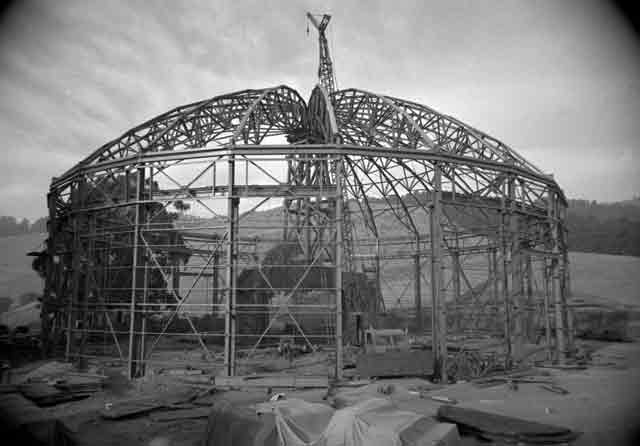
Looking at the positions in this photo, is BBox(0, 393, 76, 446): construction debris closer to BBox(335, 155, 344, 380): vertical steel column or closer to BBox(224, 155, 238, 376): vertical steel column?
BBox(224, 155, 238, 376): vertical steel column

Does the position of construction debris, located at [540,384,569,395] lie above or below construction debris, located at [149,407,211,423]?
below

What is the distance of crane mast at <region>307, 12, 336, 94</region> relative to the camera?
1293 inches

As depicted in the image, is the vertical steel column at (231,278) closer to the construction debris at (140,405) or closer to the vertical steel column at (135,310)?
the construction debris at (140,405)

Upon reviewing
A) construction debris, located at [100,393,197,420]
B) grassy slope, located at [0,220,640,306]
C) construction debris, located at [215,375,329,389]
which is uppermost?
grassy slope, located at [0,220,640,306]

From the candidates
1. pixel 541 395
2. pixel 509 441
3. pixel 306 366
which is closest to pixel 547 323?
pixel 541 395

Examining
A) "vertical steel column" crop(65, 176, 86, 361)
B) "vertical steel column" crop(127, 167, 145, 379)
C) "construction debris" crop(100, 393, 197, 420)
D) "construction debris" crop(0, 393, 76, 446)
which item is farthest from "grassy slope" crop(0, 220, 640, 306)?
"construction debris" crop(0, 393, 76, 446)

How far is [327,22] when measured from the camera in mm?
32906

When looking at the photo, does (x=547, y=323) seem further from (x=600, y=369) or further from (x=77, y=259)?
(x=77, y=259)

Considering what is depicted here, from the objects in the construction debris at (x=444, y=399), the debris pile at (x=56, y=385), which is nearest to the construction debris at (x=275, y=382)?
the construction debris at (x=444, y=399)

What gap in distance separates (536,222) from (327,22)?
21.3 metres

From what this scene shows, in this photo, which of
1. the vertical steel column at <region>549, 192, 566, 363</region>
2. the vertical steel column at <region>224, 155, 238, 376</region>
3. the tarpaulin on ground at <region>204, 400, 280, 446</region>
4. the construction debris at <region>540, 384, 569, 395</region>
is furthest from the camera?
the vertical steel column at <region>549, 192, 566, 363</region>

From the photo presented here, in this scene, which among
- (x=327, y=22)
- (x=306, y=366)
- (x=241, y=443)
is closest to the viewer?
(x=241, y=443)

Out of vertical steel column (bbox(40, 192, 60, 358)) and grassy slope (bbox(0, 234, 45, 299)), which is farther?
grassy slope (bbox(0, 234, 45, 299))

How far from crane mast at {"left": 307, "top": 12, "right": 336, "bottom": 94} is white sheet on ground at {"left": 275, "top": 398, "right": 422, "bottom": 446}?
1100 inches
